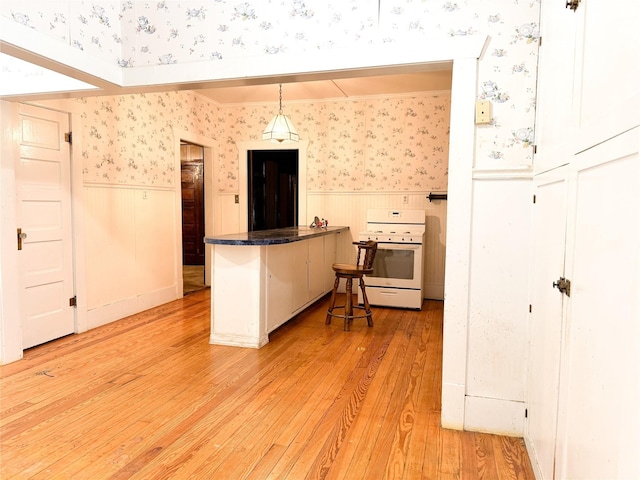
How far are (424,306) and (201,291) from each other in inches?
116

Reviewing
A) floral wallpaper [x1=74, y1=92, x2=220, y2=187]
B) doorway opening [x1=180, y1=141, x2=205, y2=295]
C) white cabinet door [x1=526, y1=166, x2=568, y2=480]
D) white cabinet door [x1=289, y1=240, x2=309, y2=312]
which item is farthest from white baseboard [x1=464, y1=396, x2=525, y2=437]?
doorway opening [x1=180, y1=141, x2=205, y2=295]

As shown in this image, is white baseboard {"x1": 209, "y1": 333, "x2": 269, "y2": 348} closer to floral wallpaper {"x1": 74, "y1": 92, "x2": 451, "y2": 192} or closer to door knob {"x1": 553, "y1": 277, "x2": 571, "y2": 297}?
floral wallpaper {"x1": 74, "y1": 92, "x2": 451, "y2": 192}

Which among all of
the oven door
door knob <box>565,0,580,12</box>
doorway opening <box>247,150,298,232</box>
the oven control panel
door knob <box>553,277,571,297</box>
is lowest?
the oven door

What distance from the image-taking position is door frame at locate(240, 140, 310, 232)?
5941 mm

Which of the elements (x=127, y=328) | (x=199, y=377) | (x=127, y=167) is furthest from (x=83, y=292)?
(x=199, y=377)

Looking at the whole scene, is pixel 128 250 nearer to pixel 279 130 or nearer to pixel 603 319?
pixel 279 130

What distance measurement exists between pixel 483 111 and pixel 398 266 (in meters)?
2.99

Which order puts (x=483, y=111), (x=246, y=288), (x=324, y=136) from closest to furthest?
1. (x=483, y=111)
2. (x=246, y=288)
3. (x=324, y=136)

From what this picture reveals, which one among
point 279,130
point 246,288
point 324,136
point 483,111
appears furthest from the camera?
point 324,136

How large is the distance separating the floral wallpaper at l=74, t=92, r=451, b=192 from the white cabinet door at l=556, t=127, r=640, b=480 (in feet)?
13.8

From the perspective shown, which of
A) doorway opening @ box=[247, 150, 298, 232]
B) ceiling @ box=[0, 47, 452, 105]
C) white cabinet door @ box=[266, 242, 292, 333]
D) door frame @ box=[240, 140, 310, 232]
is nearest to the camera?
ceiling @ box=[0, 47, 452, 105]

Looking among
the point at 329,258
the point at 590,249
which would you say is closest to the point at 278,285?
the point at 329,258

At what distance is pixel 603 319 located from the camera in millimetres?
1089

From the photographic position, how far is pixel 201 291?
19.2 feet
